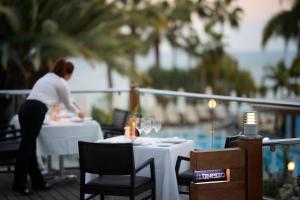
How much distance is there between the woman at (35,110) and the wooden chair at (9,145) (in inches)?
6.0

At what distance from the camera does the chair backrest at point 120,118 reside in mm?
7797

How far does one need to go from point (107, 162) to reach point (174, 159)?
78 cm

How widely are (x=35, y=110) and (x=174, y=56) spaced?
4472cm

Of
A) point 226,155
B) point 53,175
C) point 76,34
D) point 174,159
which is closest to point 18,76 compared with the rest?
point 76,34

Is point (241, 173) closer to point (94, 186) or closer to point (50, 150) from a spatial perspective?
point (94, 186)

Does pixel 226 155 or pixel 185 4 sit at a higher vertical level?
pixel 185 4

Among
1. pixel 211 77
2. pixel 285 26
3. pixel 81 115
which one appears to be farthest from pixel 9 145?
pixel 211 77

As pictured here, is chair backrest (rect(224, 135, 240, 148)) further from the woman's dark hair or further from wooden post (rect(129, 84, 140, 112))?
wooden post (rect(129, 84, 140, 112))

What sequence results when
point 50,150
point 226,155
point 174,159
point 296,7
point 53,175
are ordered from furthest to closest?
point 296,7, point 53,175, point 50,150, point 174,159, point 226,155

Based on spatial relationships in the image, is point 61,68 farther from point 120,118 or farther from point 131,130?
point 120,118

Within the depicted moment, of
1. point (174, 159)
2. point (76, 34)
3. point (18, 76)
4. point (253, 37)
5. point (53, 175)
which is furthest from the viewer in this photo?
point (253, 37)

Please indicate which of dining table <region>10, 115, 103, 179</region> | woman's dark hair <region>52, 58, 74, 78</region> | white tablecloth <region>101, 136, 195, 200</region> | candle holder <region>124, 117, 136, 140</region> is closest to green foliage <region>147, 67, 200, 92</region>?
dining table <region>10, 115, 103, 179</region>

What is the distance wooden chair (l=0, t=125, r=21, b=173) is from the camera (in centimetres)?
670

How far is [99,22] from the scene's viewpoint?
16.1m
